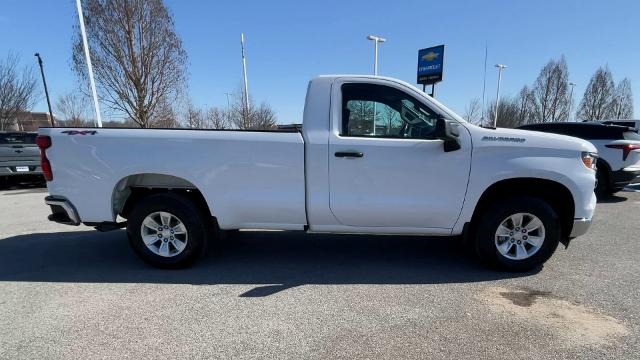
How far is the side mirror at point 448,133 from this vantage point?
358cm

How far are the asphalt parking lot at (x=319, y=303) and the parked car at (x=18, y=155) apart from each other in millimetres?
7406

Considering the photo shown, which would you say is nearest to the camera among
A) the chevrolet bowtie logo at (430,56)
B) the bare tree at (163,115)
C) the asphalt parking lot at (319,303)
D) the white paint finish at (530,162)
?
the asphalt parking lot at (319,303)

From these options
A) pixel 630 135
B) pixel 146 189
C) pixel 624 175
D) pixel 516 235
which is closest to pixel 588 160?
pixel 516 235

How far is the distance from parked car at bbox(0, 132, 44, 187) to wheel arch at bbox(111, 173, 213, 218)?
9416 millimetres

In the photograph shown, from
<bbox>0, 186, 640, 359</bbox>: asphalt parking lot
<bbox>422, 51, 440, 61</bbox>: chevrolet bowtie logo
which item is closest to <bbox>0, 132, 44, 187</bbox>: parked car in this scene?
<bbox>0, 186, 640, 359</bbox>: asphalt parking lot

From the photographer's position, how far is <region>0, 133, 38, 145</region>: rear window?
10.9m

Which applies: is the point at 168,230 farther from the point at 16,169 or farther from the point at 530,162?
the point at 16,169

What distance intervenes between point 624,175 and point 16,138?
1625cm

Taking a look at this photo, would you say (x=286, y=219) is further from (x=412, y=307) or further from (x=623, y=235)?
(x=623, y=235)

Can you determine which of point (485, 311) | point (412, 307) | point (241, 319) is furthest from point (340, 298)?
point (485, 311)

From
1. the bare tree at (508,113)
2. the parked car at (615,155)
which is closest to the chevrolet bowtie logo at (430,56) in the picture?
the parked car at (615,155)

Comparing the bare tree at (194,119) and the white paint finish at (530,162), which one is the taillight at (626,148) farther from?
the bare tree at (194,119)

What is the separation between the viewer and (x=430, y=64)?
18141 millimetres

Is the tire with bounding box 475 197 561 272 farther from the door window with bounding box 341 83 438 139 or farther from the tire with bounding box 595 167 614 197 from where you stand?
the tire with bounding box 595 167 614 197
